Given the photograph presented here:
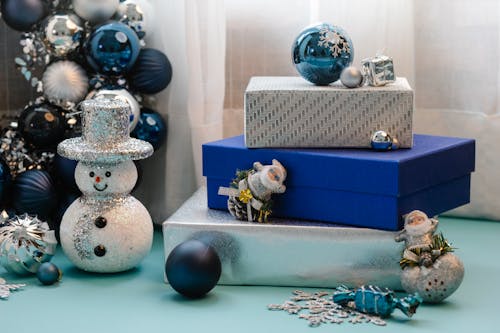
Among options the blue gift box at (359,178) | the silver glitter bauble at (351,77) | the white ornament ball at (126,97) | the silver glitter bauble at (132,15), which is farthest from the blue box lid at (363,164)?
the silver glitter bauble at (132,15)

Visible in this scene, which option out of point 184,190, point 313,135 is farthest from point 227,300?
point 184,190

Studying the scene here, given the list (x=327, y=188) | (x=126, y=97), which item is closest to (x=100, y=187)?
(x=126, y=97)

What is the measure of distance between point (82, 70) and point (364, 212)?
61 centimetres

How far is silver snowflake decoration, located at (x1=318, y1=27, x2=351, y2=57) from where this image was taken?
141cm

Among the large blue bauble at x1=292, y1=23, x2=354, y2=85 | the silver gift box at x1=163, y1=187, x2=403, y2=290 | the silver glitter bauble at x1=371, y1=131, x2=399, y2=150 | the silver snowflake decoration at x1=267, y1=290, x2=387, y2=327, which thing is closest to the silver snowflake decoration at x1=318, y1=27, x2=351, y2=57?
the large blue bauble at x1=292, y1=23, x2=354, y2=85

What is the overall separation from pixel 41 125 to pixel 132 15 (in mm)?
263

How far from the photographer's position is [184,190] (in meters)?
1.75

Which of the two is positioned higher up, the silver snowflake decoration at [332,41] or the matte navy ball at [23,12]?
the matte navy ball at [23,12]

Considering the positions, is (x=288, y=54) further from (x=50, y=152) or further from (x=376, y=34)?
(x=50, y=152)

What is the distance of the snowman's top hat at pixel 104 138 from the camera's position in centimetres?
139

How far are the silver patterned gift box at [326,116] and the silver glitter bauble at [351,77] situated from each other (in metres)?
0.01

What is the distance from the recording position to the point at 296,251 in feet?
4.42

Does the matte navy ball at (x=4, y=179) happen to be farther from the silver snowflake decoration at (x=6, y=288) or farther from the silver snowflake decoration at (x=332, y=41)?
the silver snowflake decoration at (x=332, y=41)

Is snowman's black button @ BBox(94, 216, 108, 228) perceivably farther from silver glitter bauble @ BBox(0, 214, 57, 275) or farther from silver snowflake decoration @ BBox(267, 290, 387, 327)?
silver snowflake decoration @ BBox(267, 290, 387, 327)
